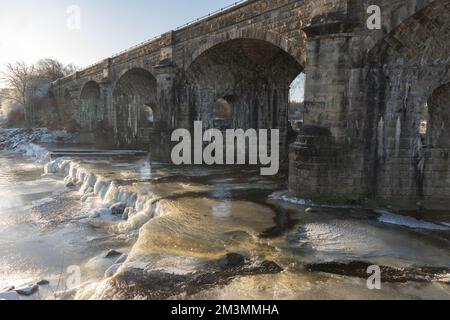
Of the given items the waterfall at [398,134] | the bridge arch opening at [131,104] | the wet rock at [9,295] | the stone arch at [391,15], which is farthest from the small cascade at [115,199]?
the bridge arch opening at [131,104]

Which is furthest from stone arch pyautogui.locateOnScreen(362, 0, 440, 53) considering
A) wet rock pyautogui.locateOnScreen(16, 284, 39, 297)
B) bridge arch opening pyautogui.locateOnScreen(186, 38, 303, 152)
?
wet rock pyautogui.locateOnScreen(16, 284, 39, 297)

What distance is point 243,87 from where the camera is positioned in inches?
759

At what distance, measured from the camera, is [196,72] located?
19.0 metres

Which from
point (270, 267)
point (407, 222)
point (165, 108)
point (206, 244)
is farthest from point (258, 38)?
point (270, 267)

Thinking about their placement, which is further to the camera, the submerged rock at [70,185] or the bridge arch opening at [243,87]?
the bridge arch opening at [243,87]

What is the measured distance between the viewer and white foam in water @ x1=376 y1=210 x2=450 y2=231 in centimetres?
888

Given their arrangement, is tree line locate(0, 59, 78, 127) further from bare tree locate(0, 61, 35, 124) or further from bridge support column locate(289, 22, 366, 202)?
bridge support column locate(289, 22, 366, 202)

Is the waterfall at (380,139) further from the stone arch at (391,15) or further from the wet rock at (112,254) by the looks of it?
the wet rock at (112,254)

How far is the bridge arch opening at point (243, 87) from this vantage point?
1752 cm

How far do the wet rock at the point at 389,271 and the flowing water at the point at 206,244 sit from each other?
4 centimetres

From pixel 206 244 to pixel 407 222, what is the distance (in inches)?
204

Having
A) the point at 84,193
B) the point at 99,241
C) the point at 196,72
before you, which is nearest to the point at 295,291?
the point at 99,241

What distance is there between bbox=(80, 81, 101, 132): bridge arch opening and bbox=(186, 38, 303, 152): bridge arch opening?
875 inches

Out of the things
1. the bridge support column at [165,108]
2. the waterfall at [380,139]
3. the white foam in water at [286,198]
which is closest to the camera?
the waterfall at [380,139]
